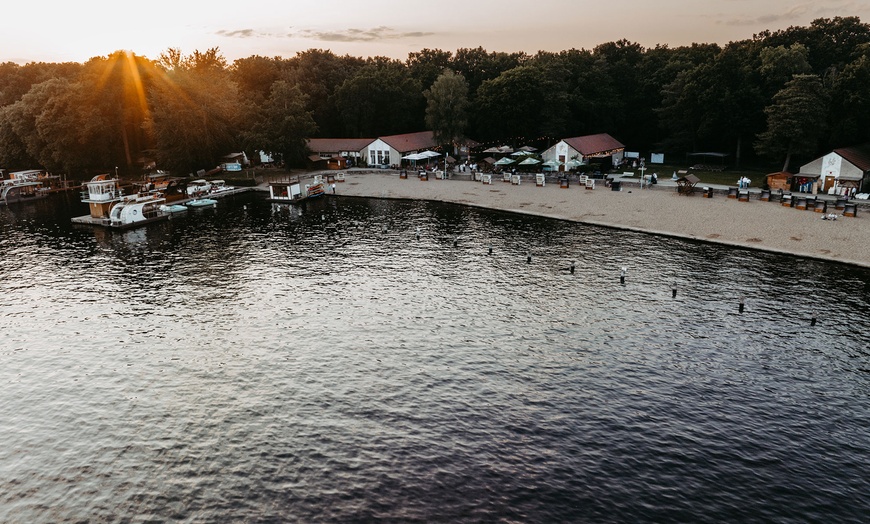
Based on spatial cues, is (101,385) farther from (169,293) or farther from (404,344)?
(404,344)

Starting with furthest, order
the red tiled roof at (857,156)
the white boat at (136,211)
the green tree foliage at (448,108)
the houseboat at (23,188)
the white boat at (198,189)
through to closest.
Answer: the green tree foliage at (448,108)
the houseboat at (23,188)
the white boat at (198,189)
the red tiled roof at (857,156)
the white boat at (136,211)

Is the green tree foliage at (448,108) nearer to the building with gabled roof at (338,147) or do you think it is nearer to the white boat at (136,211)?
the building with gabled roof at (338,147)

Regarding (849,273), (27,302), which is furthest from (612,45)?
(27,302)

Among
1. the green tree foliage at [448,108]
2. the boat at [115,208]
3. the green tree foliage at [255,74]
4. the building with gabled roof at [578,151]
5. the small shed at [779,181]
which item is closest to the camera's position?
the boat at [115,208]

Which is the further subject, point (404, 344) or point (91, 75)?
point (91, 75)

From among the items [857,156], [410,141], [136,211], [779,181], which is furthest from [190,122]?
[857,156]

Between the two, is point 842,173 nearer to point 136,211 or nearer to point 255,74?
point 136,211

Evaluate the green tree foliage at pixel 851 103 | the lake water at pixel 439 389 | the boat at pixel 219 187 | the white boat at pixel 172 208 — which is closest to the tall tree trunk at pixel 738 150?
the green tree foliage at pixel 851 103
